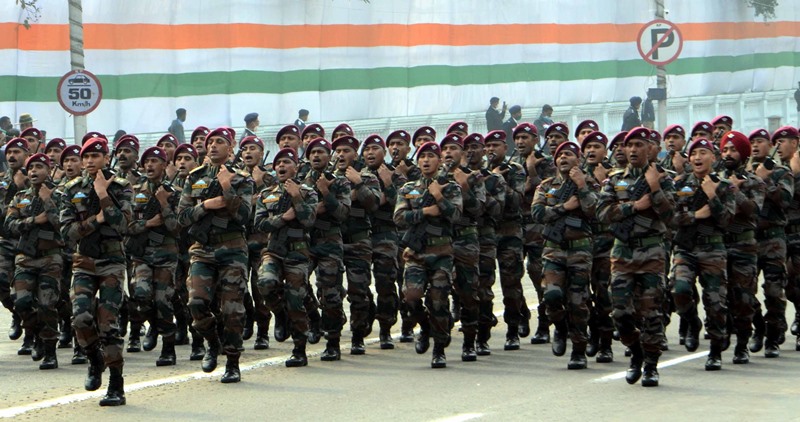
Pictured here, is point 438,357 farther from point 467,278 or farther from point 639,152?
point 639,152

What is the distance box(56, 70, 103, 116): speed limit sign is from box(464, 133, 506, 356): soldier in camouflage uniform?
9.68m

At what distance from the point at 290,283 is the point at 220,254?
35.3 inches

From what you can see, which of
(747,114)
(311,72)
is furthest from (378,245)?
(747,114)

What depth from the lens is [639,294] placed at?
13.6 metres

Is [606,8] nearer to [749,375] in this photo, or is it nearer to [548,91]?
[548,91]

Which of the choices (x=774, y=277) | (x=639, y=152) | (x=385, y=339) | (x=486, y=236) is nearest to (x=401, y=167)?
(x=486, y=236)

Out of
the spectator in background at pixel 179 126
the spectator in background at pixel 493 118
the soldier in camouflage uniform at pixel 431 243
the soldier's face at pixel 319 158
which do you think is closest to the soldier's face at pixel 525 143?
the soldier in camouflage uniform at pixel 431 243

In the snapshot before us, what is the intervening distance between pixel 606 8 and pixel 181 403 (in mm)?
23258

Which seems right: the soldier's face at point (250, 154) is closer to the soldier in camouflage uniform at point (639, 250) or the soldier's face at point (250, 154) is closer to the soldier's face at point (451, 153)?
the soldier's face at point (451, 153)

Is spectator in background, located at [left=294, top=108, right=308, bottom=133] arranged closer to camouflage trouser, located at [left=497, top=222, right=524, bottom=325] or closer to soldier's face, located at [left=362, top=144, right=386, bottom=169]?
soldier's face, located at [left=362, top=144, right=386, bottom=169]

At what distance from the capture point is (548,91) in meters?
34.0

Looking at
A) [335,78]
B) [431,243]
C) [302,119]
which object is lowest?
[431,243]

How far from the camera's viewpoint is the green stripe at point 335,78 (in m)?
27.3

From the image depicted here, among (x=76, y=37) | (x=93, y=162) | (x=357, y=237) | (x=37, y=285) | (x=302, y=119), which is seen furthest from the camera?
(x=302, y=119)
